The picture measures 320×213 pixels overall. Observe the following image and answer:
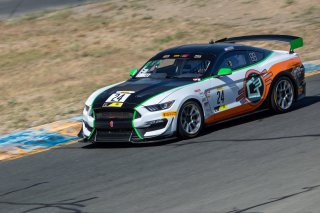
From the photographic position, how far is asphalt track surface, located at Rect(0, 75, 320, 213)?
29.4ft

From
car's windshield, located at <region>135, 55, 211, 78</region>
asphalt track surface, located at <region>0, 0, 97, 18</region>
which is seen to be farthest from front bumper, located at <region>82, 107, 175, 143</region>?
asphalt track surface, located at <region>0, 0, 97, 18</region>

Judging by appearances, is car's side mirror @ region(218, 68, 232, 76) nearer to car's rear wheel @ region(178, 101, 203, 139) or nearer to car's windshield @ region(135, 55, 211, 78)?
car's windshield @ region(135, 55, 211, 78)

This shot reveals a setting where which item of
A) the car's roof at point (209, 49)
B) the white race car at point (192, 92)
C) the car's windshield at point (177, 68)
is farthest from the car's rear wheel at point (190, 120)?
the car's roof at point (209, 49)

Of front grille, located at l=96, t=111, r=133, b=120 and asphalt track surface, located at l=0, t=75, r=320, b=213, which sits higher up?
front grille, located at l=96, t=111, r=133, b=120

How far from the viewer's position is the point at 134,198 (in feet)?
30.8

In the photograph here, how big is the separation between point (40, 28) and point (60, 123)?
1195cm

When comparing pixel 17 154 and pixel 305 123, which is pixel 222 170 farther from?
pixel 17 154

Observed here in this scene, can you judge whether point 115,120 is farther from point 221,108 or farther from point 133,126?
point 221,108

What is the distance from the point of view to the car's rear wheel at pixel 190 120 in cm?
1255

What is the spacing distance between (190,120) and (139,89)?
912 millimetres

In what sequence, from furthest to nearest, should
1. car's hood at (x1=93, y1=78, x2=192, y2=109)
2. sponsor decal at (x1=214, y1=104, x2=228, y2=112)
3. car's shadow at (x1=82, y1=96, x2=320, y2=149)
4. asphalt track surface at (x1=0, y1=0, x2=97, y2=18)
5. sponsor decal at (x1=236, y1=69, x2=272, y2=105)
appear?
asphalt track surface at (x1=0, y1=0, x2=97, y2=18) → sponsor decal at (x1=236, y1=69, x2=272, y2=105) → sponsor decal at (x1=214, y1=104, x2=228, y2=112) → car's shadow at (x1=82, y1=96, x2=320, y2=149) → car's hood at (x1=93, y1=78, x2=192, y2=109)

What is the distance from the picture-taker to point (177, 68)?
13438mm

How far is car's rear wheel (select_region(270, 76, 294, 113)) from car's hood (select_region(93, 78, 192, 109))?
1706 mm

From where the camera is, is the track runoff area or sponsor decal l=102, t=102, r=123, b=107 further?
the track runoff area
